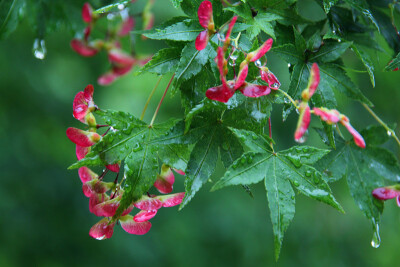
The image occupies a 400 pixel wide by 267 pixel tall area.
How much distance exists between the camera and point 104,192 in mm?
944

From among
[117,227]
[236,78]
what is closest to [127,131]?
[236,78]

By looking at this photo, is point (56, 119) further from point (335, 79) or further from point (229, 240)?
point (335, 79)

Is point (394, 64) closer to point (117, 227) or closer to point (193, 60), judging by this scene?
point (193, 60)

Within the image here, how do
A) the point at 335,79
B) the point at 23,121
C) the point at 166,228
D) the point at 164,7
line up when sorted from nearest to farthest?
the point at 335,79, the point at 23,121, the point at 164,7, the point at 166,228

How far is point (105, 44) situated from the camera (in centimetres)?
155

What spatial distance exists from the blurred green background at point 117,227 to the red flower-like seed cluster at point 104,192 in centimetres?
175

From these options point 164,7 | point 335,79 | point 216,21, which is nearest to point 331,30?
point 335,79

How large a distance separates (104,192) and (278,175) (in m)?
0.37

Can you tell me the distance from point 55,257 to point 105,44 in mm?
2052

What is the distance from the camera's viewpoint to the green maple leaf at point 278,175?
2.73ft

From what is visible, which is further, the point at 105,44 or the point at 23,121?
the point at 23,121

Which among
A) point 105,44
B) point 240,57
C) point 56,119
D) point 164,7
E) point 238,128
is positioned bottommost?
point 56,119

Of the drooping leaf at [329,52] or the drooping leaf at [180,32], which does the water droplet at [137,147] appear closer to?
the drooping leaf at [180,32]

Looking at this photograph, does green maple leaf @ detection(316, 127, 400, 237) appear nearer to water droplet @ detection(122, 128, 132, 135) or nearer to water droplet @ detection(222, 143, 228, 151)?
water droplet @ detection(222, 143, 228, 151)
